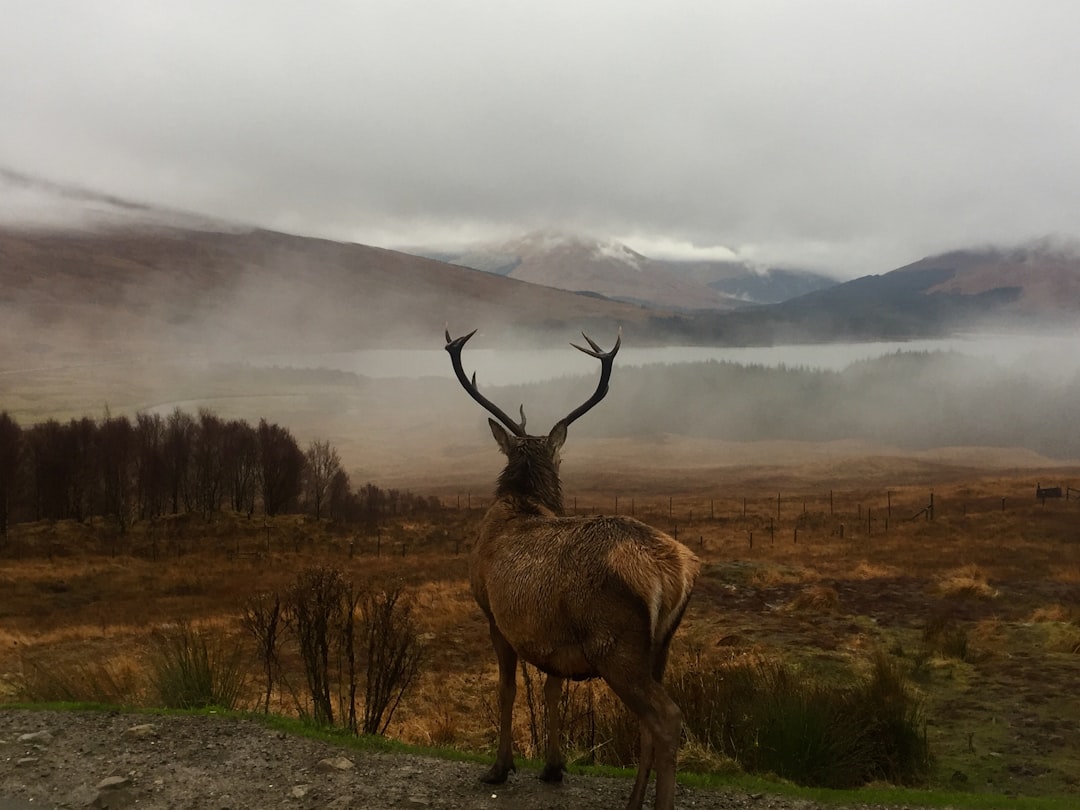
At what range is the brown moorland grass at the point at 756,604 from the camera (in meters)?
10.1

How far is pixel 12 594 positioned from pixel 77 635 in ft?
37.5

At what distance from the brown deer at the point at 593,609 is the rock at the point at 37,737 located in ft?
12.4

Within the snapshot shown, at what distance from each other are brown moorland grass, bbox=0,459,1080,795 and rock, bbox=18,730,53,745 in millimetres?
1941

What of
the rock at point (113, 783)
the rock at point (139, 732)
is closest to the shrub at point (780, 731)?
the rock at point (139, 732)

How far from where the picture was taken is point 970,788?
8125 mm

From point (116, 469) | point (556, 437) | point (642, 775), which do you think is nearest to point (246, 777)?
point (642, 775)

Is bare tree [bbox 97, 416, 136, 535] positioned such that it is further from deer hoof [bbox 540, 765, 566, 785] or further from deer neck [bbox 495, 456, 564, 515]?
deer hoof [bbox 540, 765, 566, 785]

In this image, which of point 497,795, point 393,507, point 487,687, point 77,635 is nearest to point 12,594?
point 77,635

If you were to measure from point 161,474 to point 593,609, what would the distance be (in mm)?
62015

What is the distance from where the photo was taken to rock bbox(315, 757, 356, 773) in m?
6.20

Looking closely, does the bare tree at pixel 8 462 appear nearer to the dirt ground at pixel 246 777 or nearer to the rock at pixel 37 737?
the rock at pixel 37 737

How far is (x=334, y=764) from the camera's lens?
6277mm

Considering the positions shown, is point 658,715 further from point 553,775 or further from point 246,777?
point 246,777

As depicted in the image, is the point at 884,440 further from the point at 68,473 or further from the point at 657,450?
the point at 68,473
